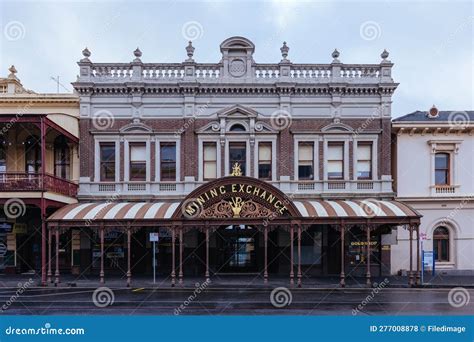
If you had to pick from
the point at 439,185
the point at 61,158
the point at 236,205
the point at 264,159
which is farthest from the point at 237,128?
the point at 439,185

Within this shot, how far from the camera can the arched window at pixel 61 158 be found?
23.5 metres

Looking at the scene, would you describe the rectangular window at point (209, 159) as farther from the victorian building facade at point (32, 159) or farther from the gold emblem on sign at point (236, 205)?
the victorian building facade at point (32, 159)

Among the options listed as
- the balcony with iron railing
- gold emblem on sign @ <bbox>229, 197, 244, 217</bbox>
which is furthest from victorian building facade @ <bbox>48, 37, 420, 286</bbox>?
gold emblem on sign @ <bbox>229, 197, 244, 217</bbox>

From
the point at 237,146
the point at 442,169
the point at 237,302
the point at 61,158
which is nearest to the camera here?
the point at 237,302

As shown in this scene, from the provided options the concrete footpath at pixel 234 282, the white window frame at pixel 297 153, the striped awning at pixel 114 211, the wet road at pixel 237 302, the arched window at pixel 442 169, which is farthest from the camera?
the arched window at pixel 442 169

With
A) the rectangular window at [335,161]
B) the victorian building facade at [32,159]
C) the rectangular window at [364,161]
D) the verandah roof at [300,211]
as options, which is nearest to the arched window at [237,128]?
the rectangular window at [335,161]

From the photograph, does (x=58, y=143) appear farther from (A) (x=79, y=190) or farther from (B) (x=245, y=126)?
(B) (x=245, y=126)

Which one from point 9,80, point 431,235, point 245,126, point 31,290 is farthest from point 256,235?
point 9,80

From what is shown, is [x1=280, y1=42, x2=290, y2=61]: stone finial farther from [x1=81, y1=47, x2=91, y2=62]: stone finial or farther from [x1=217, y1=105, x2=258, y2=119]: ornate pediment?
[x1=81, y1=47, x2=91, y2=62]: stone finial

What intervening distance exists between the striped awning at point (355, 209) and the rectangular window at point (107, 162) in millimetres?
9852

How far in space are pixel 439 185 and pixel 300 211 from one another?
8819 millimetres

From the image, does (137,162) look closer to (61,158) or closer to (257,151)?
(61,158)

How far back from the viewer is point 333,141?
2305 cm

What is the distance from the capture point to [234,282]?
65.5 feet
